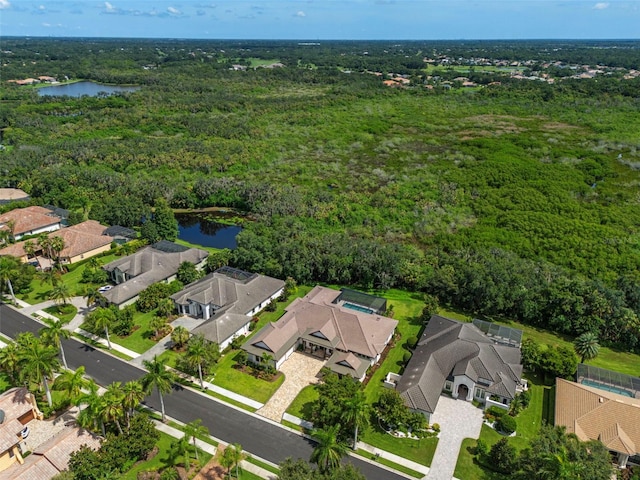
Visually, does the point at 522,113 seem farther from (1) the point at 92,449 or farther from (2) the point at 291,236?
(1) the point at 92,449

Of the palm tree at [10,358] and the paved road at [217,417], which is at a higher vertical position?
the palm tree at [10,358]

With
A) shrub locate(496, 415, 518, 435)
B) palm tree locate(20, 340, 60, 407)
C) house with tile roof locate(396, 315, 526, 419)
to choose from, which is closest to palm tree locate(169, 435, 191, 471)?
palm tree locate(20, 340, 60, 407)

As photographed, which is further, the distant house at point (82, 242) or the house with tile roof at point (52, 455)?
the distant house at point (82, 242)

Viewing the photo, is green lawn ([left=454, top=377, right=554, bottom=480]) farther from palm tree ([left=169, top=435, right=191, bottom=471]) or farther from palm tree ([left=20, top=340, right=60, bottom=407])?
palm tree ([left=20, top=340, right=60, bottom=407])

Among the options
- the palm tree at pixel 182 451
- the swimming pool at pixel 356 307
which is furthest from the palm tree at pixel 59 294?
the swimming pool at pixel 356 307

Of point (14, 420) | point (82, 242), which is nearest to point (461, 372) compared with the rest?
point (14, 420)

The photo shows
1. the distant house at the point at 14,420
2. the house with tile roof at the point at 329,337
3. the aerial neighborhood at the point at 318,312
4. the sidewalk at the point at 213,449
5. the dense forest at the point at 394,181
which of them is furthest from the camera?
the dense forest at the point at 394,181

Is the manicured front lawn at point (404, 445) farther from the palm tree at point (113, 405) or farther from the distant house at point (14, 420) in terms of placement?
the distant house at point (14, 420)

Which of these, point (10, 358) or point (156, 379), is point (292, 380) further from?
point (10, 358)
